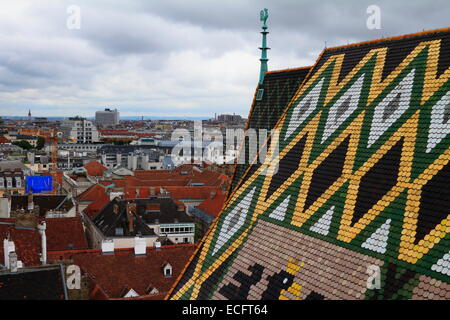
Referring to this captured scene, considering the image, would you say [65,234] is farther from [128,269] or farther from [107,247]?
[128,269]

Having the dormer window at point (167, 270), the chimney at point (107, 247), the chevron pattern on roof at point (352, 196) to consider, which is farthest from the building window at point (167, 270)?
the chevron pattern on roof at point (352, 196)

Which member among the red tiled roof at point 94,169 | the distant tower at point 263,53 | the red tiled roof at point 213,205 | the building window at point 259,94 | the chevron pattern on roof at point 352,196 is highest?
the distant tower at point 263,53

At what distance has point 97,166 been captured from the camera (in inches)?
3743

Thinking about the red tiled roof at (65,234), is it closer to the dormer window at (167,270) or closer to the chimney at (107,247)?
the chimney at (107,247)

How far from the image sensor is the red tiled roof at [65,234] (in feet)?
122

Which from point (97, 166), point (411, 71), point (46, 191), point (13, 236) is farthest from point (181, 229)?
point (97, 166)

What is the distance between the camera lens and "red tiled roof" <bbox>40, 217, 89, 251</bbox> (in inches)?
1467

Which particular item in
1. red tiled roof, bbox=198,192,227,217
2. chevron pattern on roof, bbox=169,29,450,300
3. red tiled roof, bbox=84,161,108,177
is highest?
chevron pattern on roof, bbox=169,29,450,300

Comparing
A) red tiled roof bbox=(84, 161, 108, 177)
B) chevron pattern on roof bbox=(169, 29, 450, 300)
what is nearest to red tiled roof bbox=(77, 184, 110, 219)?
red tiled roof bbox=(84, 161, 108, 177)

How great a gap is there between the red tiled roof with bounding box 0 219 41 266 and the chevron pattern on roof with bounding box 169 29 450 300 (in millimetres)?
17611

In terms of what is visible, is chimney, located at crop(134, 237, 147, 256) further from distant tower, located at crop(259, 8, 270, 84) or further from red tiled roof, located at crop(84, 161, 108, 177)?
red tiled roof, located at crop(84, 161, 108, 177)

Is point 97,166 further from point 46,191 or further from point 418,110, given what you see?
point 418,110

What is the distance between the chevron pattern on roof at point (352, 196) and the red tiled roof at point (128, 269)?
13179mm

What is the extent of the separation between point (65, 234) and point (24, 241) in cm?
627
